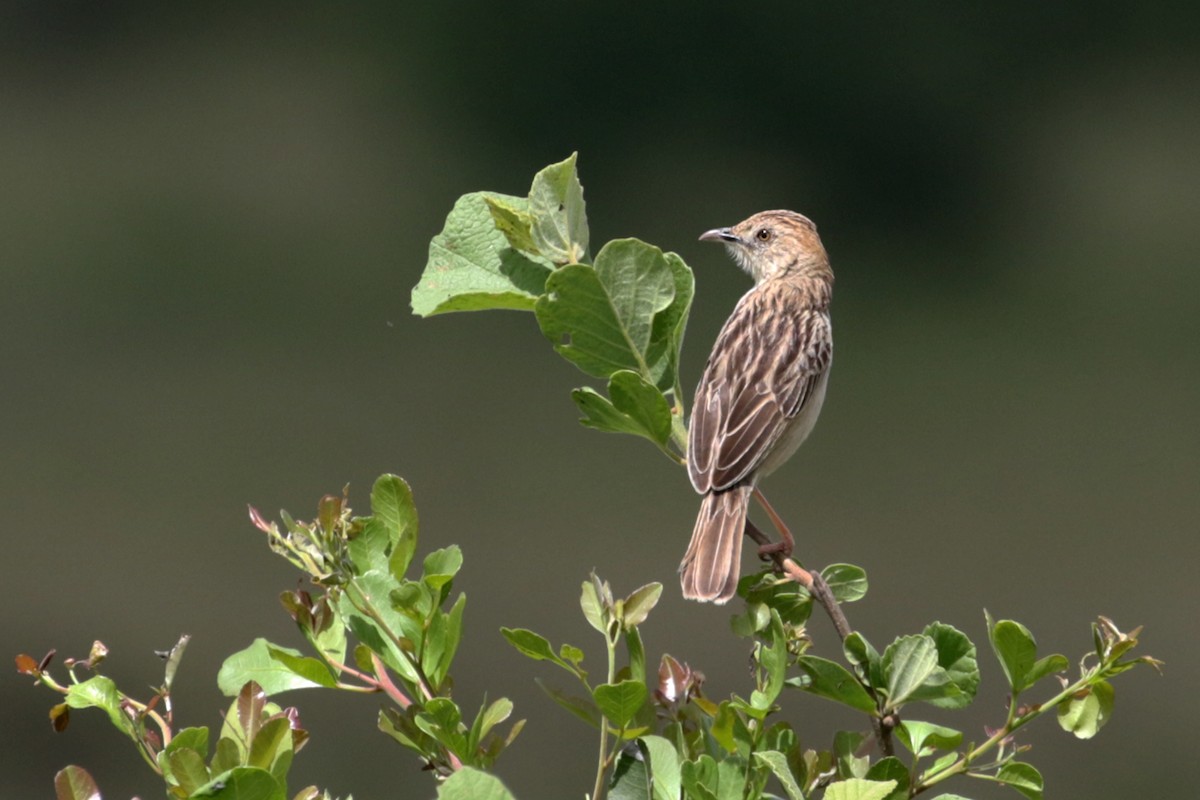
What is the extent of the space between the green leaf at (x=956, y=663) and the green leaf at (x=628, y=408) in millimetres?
335

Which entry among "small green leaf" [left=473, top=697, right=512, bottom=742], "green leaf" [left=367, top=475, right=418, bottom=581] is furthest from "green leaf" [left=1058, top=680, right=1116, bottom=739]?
"green leaf" [left=367, top=475, right=418, bottom=581]

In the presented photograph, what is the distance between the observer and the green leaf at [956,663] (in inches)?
48.3

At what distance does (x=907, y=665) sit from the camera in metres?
1.20

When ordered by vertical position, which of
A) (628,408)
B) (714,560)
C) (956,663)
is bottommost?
(714,560)

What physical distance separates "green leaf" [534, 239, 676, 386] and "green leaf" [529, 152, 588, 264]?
0.38 feet

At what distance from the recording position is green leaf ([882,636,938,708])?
1188mm

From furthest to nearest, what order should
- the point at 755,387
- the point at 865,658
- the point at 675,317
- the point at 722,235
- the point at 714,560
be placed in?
1. the point at 722,235
2. the point at 755,387
3. the point at 714,560
4. the point at 675,317
5. the point at 865,658

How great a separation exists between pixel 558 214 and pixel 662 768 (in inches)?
25.6

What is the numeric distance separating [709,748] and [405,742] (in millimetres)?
269

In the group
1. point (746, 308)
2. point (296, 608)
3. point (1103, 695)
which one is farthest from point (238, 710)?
point (746, 308)

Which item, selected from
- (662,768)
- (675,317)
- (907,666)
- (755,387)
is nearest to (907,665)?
(907,666)

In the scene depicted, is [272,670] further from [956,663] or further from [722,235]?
[722,235]

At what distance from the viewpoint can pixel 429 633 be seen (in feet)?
3.97

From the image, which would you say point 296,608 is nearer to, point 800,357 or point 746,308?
point 800,357
